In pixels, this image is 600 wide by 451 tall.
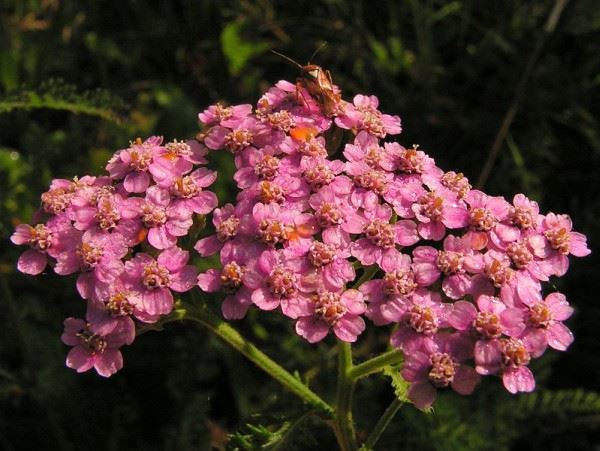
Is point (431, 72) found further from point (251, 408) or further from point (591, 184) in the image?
point (251, 408)

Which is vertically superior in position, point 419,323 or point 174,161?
point 419,323

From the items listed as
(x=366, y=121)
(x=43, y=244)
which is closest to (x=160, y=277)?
(x=43, y=244)

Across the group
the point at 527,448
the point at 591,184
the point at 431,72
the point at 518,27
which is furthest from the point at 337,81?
the point at 527,448

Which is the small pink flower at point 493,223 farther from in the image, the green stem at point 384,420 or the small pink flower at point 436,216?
the green stem at point 384,420

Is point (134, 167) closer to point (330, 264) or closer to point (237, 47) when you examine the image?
point (330, 264)

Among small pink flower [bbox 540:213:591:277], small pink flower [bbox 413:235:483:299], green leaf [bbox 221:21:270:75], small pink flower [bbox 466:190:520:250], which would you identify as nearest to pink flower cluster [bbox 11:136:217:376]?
small pink flower [bbox 413:235:483:299]

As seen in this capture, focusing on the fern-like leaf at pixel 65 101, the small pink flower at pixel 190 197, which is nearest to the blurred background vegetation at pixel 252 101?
the fern-like leaf at pixel 65 101
